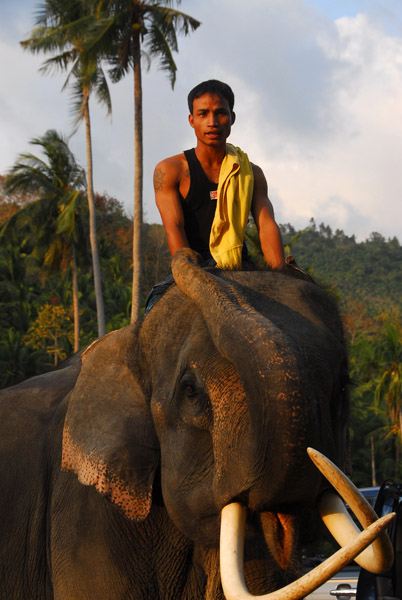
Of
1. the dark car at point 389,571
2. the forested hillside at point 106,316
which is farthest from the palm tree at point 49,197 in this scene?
the dark car at point 389,571

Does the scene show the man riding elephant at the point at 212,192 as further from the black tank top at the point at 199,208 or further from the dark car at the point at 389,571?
the dark car at the point at 389,571

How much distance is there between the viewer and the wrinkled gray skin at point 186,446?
88.0 inches

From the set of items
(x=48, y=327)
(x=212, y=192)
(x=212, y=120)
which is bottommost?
(x=48, y=327)

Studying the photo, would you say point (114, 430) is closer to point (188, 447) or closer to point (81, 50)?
point (188, 447)

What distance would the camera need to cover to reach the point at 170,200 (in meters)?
3.41

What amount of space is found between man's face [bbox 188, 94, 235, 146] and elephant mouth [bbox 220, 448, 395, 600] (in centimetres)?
169

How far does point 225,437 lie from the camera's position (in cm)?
239

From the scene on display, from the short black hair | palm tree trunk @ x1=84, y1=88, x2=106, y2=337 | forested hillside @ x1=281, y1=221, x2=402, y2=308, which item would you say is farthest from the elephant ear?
forested hillside @ x1=281, y1=221, x2=402, y2=308

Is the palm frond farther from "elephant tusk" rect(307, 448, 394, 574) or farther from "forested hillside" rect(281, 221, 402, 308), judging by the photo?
"forested hillside" rect(281, 221, 402, 308)

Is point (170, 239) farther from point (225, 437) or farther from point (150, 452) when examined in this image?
point (225, 437)

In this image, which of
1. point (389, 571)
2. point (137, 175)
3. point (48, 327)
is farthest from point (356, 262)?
point (389, 571)

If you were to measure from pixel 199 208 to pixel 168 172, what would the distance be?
8.2 inches

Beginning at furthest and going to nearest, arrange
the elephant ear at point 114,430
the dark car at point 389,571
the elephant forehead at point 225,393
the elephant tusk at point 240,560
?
the dark car at point 389,571
the elephant ear at point 114,430
the elephant forehead at point 225,393
the elephant tusk at point 240,560

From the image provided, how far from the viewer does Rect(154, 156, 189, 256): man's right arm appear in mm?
3303
